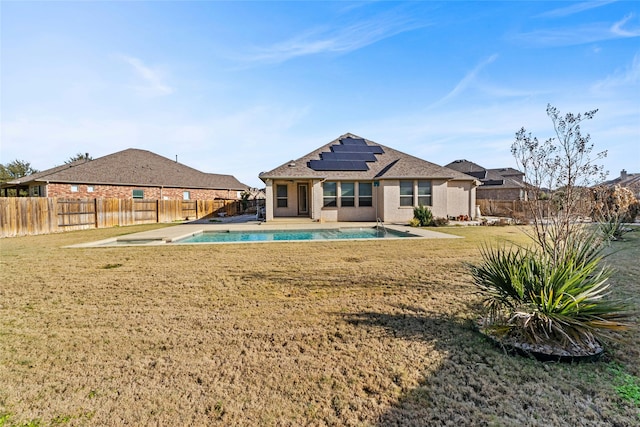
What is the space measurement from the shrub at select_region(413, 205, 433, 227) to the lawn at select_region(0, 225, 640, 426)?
41.1 ft

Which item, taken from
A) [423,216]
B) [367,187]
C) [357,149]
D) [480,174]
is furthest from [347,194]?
[480,174]

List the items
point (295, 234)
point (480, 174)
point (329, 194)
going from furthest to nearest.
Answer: point (480, 174), point (329, 194), point (295, 234)

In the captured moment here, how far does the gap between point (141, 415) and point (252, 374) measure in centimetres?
99

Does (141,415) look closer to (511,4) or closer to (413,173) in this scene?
(511,4)

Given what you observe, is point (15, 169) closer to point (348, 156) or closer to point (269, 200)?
point (269, 200)

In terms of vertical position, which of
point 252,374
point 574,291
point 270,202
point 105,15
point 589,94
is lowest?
point 252,374

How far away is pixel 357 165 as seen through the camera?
2272 centimetres

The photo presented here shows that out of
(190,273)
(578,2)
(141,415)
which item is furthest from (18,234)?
(578,2)

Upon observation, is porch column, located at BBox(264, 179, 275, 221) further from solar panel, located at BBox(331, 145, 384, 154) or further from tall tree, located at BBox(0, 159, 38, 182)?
tall tree, located at BBox(0, 159, 38, 182)

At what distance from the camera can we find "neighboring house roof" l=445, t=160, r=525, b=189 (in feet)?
126

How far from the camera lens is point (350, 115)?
2820 cm

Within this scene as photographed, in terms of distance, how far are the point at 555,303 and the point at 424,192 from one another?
18402mm

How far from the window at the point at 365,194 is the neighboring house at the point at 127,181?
18849mm

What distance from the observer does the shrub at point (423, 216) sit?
19.4 m
